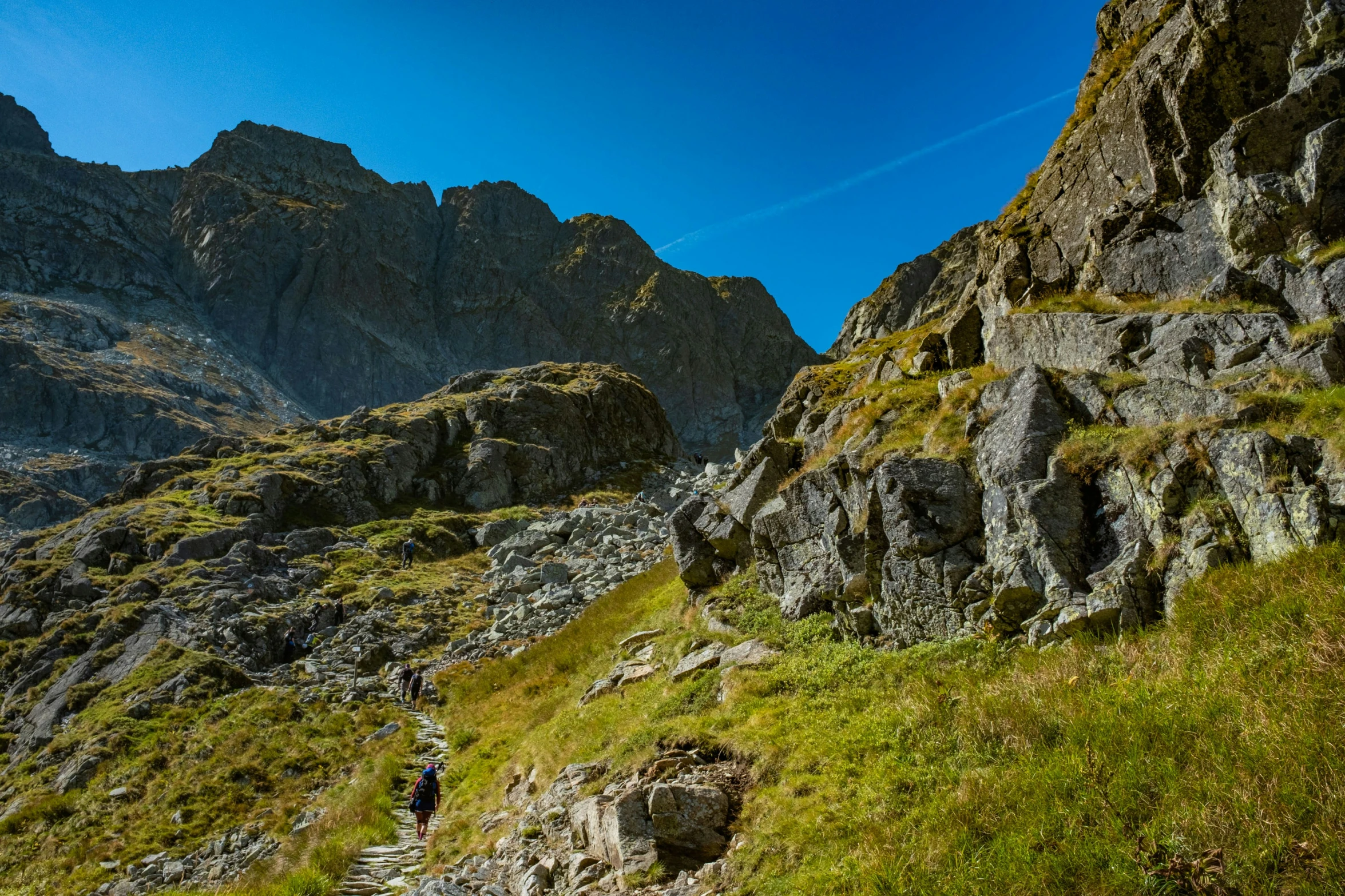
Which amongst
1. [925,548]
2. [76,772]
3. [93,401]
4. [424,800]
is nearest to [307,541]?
[76,772]

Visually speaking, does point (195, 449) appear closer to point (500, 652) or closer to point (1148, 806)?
point (500, 652)

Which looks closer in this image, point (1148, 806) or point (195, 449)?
point (1148, 806)

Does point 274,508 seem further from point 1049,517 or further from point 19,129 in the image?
point 19,129

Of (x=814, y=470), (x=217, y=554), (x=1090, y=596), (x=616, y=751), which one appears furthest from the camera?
(x=217, y=554)

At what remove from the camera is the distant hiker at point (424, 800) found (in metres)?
15.2

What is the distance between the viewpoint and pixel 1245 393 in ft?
32.3

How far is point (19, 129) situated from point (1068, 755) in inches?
8725

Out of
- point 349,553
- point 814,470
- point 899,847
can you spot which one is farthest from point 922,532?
point 349,553

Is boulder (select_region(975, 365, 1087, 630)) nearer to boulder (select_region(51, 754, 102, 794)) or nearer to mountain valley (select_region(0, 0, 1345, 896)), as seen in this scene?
mountain valley (select_region(0, 0, 1345, 896))

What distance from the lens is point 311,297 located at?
13938 centimetres

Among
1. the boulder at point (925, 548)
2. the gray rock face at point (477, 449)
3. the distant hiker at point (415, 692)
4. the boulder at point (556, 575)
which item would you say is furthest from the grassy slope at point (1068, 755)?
the gray rock face at point (477, 449)

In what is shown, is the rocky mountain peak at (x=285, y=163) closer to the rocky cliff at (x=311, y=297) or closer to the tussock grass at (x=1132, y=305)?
the rocky cliff at (x=311, y=297)

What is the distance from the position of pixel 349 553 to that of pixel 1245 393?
42.1 m

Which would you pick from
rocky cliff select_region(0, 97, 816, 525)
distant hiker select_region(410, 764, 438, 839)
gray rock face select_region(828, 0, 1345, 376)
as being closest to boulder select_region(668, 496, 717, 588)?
distant hiker select_region(410, 764, 438, 839)
